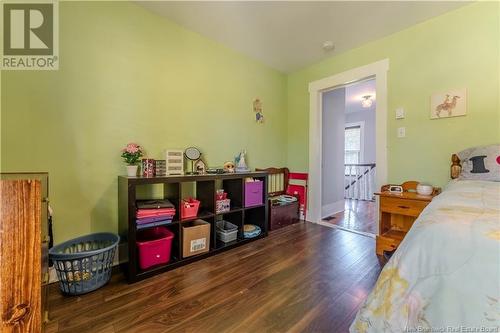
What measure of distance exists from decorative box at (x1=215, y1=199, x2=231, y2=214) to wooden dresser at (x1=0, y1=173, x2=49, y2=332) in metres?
1.71

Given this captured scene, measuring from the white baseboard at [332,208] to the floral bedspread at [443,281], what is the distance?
8.70 feet

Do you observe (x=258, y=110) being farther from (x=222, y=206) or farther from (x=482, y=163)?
(x=482, y=163)

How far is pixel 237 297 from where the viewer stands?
4.54ft

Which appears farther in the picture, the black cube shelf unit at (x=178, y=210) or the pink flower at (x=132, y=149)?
the pink flower at (x=132, y=149)

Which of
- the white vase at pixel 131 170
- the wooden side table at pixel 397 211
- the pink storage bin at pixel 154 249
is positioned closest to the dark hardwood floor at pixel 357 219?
the wooden side table at pixel 397 211

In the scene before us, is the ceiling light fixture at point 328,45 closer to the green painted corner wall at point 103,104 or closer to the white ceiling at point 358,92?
the white ceiling at point 358,92

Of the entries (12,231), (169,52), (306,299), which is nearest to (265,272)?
(306,299)

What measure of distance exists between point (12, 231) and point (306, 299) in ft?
4.82

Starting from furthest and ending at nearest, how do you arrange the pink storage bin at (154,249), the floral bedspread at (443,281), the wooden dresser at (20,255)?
the pink storage bin at (154,249) < the floral bedspread at (443,281) < the wooden dresser at (20,255)

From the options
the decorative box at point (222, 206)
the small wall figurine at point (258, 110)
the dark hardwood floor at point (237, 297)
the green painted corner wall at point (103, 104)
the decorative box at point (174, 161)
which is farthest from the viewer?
the small wall figurine at point (258, 110)

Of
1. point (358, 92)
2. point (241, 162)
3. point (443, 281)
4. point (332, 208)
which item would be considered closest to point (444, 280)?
point (443, 281)

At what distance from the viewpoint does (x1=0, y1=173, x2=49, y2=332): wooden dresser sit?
366 millimetres

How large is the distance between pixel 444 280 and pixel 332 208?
320cm

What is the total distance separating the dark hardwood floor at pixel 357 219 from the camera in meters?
2.76
